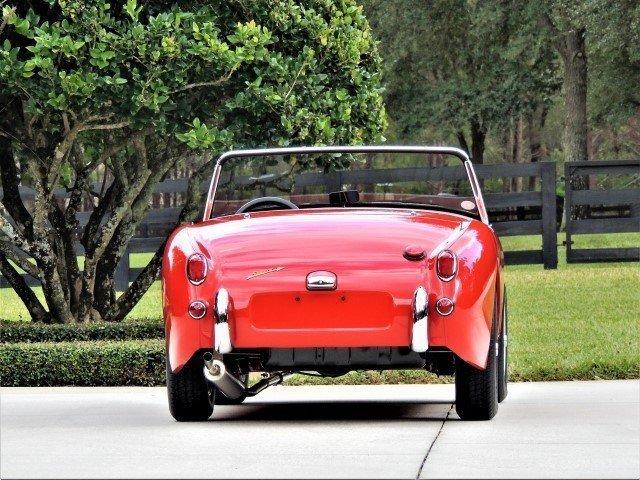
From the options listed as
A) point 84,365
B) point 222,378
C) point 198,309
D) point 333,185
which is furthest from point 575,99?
point 198,309

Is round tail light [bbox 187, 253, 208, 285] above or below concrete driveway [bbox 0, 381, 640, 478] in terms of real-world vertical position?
above

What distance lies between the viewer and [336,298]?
23.8 ft

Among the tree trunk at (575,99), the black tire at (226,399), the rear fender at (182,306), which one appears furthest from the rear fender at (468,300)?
the tree trunk at (575,99)

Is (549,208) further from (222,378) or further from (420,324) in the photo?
(420,324)

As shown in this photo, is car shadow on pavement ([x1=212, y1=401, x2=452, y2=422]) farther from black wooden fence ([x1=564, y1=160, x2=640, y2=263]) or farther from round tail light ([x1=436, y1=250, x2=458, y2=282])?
black wooden fence ([x1=564, y1=160, x2=640, y2=263])

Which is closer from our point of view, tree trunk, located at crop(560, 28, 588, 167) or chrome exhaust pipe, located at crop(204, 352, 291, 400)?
chrome exhaust pipe, located at crop(204, 352, 291, 400)

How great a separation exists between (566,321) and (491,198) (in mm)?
7964

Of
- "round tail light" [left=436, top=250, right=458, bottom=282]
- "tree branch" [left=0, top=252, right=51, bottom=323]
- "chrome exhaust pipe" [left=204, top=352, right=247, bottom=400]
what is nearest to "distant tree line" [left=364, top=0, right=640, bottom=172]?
"tree branch" [left=0, top=252, right=51, bottom=323]

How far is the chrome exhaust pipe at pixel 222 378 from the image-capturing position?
752cm

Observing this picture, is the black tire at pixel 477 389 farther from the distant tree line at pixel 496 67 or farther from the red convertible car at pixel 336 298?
the distant tree line at pixel 496 67

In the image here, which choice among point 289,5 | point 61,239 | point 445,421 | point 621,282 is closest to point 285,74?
point 289,5

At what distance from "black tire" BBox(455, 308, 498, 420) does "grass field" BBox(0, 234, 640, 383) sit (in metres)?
2.90

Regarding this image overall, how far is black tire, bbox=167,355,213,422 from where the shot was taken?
308 inches

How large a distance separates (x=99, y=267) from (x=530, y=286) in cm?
669
